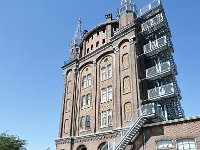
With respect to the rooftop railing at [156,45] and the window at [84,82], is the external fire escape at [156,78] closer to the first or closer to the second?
the rooftop railing at [156,45]

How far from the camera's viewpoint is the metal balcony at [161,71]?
25.9 metres

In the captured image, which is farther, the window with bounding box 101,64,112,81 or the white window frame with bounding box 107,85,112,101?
the window with bounding box 101,64,112,81

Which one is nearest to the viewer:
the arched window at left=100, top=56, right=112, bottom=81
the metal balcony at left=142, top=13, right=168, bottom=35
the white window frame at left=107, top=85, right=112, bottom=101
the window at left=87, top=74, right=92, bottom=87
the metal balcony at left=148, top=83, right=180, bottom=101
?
the metal balcony at left=148, top=83, right=180, bottom=101

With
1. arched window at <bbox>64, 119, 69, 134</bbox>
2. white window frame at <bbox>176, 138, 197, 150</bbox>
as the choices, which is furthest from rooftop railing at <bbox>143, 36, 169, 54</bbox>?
arched window at <bbox>64, 119, 69, 134</bbox>

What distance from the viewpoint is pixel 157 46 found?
2783 cm

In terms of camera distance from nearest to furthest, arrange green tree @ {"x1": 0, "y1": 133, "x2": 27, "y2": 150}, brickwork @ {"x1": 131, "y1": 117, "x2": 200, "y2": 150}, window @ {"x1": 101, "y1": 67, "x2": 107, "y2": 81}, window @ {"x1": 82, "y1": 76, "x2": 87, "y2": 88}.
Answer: brickwork @ {"x1": 131, "y1": 117, "x2": 200, "y2": 150}, window @ {"x1": 101, "y1": 67, "x2": 107, "y2": 81}, window @ {"x1": 82, "y1": 76, "x2": 87, "y2": 88}, green tree @ {"x1": 0, "y1": 133, "x2": 27, "y2": 150}

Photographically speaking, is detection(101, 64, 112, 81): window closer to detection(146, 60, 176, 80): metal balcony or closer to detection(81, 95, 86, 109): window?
detection(81, 95, 86, 109): window

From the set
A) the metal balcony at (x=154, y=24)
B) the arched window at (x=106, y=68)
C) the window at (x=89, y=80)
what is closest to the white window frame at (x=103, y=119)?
the arched window at (x=106, y=68)

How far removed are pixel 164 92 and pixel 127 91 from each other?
4.53 metres

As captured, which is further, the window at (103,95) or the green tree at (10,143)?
the green tree at (10,143)

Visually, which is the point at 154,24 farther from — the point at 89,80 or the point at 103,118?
the point at 103,118

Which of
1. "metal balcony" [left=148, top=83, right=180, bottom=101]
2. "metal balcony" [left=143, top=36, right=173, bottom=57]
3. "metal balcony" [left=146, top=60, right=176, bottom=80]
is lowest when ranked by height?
"metal balcony" [left=148, top=83, right=180, bottom=101]

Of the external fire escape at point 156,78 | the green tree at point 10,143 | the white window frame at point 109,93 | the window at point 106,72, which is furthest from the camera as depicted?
the green tree at point 10,143

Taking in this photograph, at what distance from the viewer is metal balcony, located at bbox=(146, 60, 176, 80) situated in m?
25.9
